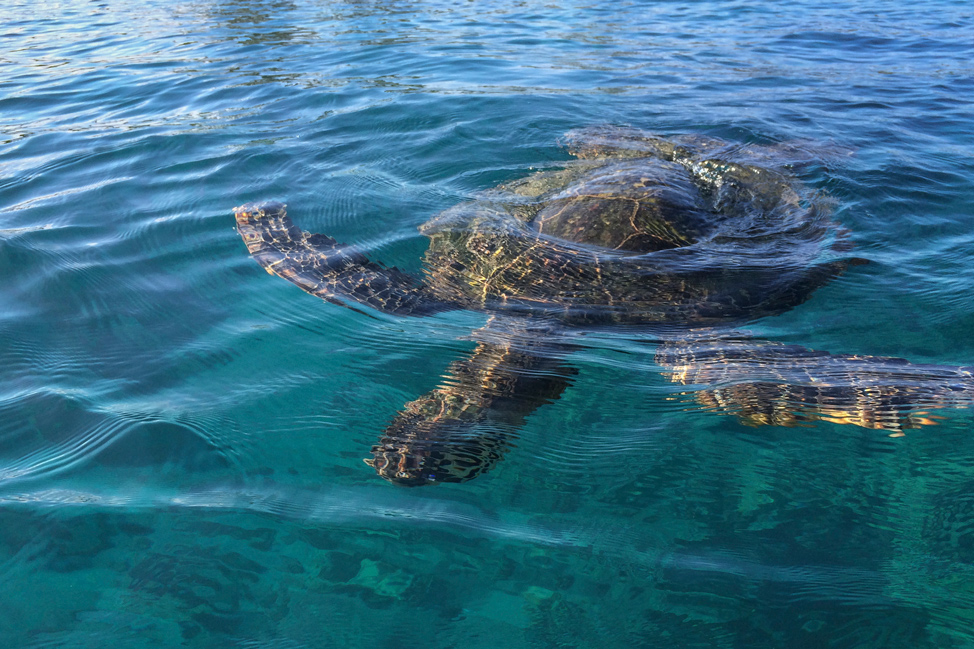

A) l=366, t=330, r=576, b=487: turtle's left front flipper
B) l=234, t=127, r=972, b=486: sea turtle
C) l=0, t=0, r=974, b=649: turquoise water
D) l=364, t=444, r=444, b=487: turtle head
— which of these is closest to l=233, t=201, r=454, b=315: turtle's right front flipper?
l=234, t=127, r=972, b=486: sea turtle

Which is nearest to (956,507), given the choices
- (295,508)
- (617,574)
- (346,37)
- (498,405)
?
(617,574)

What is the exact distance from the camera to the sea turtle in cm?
332

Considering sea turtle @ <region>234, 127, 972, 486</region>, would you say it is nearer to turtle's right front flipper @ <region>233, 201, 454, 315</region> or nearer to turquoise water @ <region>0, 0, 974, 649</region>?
turtle's right front flipper @ <region>233, 201, 454, 315</region>

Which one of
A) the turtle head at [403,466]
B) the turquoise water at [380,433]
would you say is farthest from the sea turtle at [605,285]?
the turquoise water at [380,433]

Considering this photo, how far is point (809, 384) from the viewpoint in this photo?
3500mm

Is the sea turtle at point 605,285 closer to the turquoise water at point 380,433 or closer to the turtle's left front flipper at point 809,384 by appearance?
the turtle's left front flipper at point 809,384

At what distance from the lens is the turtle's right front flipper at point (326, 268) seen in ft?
14.4

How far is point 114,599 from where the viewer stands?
94.0 inches

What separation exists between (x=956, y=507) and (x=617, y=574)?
5.07ft

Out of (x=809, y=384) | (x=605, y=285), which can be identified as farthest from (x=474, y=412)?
(x=809, y=384)

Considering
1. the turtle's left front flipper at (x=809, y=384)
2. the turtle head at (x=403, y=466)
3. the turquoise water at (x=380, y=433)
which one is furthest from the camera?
the turtle's left front flipper at (x=809, y=384)

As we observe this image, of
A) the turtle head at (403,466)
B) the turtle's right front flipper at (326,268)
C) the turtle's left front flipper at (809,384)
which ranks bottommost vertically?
the turtle head at (403,466)

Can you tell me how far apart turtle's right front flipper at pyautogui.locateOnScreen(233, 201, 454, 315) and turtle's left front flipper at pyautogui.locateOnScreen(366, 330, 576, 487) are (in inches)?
28.1

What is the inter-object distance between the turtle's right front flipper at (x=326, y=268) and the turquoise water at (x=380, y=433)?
16 cm
